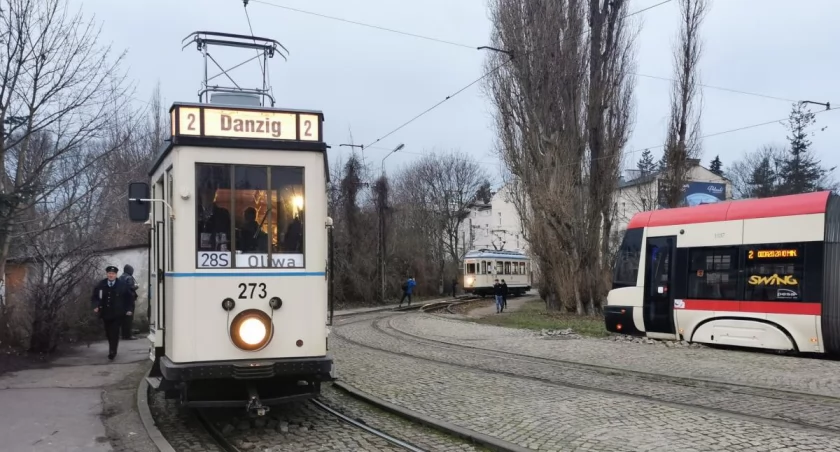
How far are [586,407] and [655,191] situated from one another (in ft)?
151

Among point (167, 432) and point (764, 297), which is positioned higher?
point (764, 297)

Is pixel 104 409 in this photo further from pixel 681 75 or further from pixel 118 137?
pixel 681 75

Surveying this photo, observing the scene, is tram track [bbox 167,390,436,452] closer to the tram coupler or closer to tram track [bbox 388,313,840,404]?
the tram coupler

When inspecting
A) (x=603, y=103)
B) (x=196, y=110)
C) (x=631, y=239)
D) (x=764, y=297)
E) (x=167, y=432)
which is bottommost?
(x=167, y=432)

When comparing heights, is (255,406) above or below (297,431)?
above

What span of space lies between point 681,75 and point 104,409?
24.4m

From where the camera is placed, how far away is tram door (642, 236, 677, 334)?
14727 mm

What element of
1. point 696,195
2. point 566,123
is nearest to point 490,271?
point 566,123

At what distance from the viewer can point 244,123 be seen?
6777 mm

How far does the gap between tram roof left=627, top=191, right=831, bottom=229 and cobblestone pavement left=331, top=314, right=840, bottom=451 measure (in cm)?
513

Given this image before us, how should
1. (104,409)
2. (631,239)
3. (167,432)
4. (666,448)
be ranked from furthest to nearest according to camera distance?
(631,239)
(104,409)
(167,432)
(666,448)

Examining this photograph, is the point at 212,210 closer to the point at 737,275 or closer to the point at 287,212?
the point at 287,212

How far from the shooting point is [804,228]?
40.8 ft

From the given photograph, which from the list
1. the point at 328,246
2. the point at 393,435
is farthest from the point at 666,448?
the point at 328,246
